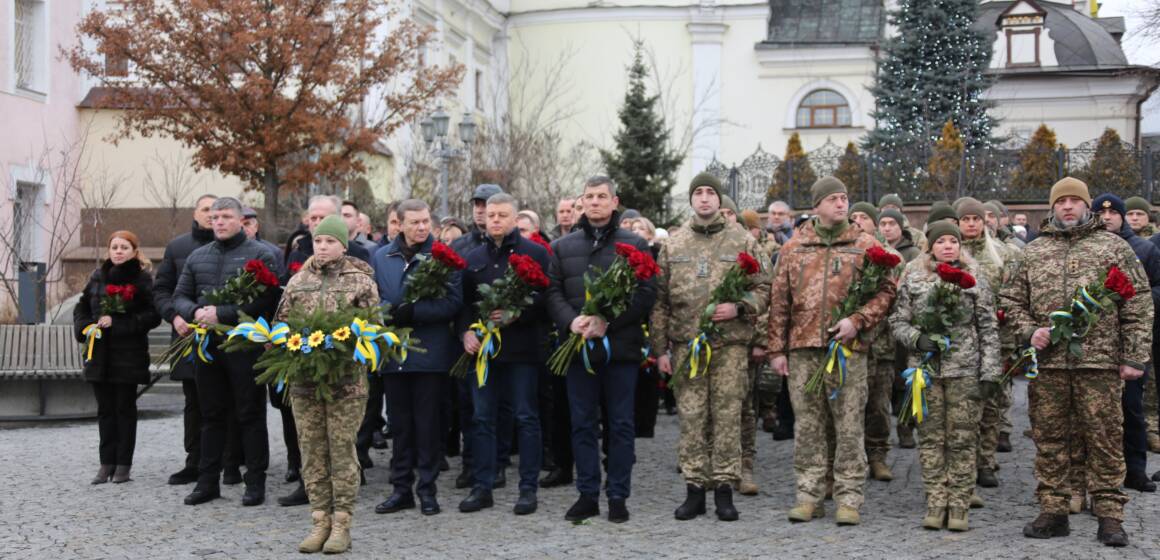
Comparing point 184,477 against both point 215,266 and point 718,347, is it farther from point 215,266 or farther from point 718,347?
point 718,347

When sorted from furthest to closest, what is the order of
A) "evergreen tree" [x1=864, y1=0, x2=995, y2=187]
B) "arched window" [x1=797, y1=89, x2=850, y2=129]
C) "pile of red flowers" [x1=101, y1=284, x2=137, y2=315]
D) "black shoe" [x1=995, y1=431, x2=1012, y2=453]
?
1. "arched window" [x1=797, y1=89, x2=850, y2=129]
2. "evergreen tree" [x1=864, y1=0, x2=995, y2=187]
3. "black shoe" [x1=995, y1=431, x2=1012, y2=453]
4. "pile of red flowers" [x1=101, y1=284, x2=137, y2=315]

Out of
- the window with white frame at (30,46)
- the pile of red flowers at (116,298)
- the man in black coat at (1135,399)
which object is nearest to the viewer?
the man in black coat at (1135,399)

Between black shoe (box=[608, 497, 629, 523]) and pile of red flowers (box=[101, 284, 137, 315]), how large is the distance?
437 cm

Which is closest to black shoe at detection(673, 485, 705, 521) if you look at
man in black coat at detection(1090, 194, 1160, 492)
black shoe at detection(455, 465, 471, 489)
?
black shoe at detection(455, 465, 471, 489)

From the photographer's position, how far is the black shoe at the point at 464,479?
10.0 metres

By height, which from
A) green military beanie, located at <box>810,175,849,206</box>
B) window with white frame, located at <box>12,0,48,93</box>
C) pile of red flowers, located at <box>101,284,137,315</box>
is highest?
window with white frame, located at <box>12,0,48,93</box>

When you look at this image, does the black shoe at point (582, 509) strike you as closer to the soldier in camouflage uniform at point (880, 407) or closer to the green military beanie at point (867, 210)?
the soldier in camouflage uniform at point (880, 407)

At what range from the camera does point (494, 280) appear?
8969 millimetres

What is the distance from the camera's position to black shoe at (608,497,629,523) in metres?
8.54

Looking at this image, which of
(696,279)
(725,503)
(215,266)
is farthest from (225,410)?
(725,503)

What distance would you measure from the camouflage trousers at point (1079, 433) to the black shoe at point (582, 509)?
292cm

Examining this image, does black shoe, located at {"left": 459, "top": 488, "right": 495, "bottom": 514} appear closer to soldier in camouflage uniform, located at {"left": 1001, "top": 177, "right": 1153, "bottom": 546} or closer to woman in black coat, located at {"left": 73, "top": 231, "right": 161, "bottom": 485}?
woman in black coat, located at {"left": 73, "top": 231, "right": 161, "bottom": 485}

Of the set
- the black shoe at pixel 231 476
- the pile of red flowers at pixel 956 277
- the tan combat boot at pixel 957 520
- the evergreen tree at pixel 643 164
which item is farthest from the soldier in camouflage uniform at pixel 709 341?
the evergreen tree at pixel 643 164

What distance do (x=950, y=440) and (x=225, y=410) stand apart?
17.4 feet
